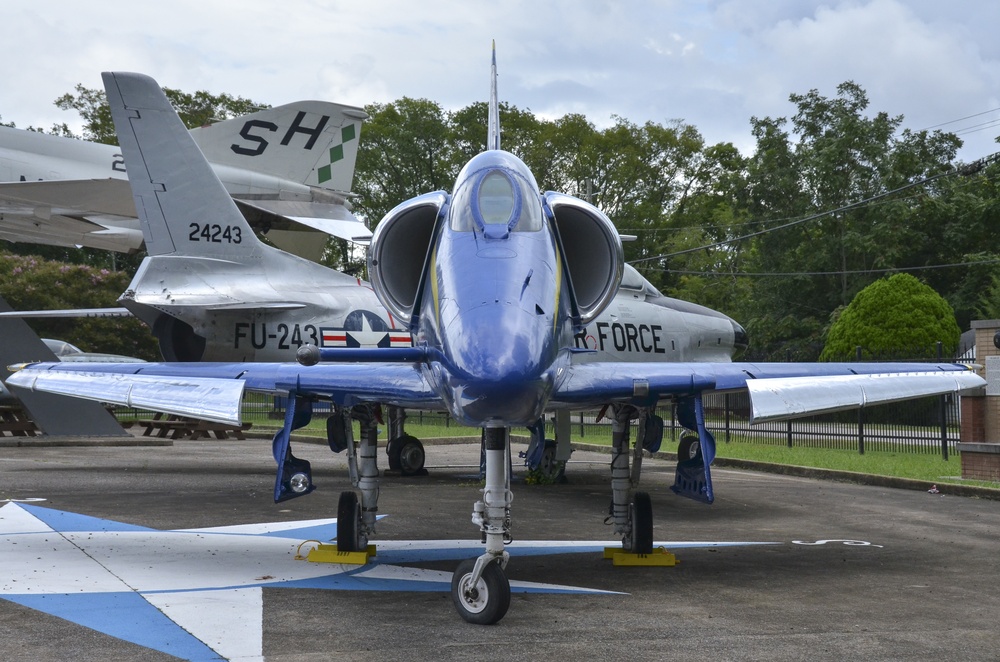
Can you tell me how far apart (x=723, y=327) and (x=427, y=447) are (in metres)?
12.7

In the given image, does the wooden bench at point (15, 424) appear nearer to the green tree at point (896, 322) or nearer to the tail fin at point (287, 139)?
the tail fin at point (287, 139)

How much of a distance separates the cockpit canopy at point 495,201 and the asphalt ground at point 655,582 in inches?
102

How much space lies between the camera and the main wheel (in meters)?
5.98

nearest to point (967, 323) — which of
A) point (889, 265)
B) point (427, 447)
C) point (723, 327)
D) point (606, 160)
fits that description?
point (889, 265)

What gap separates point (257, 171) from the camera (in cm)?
2558

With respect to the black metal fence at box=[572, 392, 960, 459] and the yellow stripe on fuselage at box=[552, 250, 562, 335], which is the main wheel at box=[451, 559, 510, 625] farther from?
the black metal fence at box=[572, 392, 960, 459]

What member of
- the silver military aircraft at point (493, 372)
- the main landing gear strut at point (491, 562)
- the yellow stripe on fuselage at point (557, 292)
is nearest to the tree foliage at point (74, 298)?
the silver military aircraft at point (493, 372)

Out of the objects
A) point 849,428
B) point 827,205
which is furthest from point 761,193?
point 849,428

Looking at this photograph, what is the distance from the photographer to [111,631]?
19.2 ft

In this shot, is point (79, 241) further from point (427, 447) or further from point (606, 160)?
point (606, 160)

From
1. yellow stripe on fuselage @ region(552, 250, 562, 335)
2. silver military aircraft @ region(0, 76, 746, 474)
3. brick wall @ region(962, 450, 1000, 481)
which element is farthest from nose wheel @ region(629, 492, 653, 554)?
brick wall @ region(962, 450, 1000, 481)

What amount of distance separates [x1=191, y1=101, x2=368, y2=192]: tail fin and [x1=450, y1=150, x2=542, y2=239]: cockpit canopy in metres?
19.0

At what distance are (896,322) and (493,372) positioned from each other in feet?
105

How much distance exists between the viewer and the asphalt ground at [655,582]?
18.3ft
